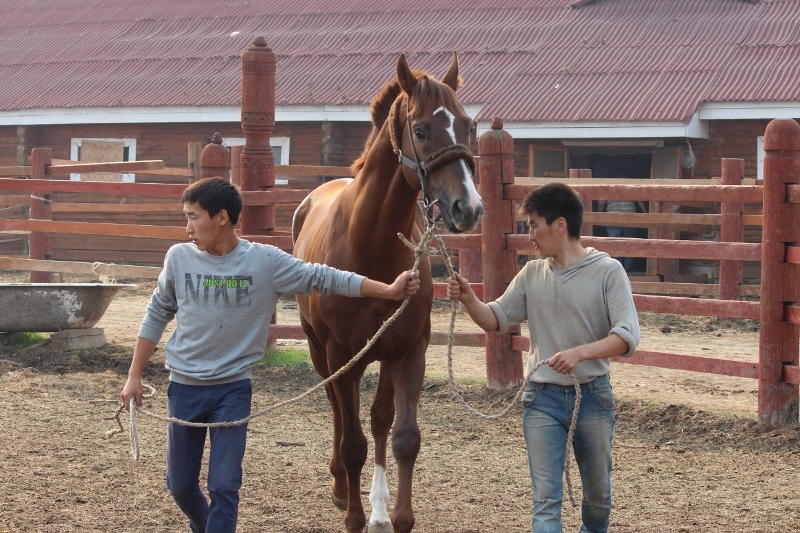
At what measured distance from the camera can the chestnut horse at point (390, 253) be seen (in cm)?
387

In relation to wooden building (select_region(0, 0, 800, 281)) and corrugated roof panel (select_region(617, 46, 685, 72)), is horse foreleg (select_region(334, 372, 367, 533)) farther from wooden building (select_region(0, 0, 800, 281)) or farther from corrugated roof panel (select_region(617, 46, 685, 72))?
corrugated roof panel (select_region(617, 46, 685, 72))

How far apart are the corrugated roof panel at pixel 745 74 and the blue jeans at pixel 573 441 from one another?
12.5 meters

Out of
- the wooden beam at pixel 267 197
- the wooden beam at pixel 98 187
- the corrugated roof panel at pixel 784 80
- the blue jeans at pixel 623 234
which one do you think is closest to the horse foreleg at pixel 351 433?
the wooden beam at pixel 267 197

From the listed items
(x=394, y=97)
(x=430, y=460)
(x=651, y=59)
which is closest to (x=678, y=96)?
(x=651, y=59)

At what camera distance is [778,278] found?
19.2 feet

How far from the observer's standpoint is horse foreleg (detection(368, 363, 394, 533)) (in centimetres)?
448

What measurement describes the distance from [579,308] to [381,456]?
160 centimetres

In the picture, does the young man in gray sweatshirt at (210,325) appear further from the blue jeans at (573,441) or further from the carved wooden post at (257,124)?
the carved wooden post at (257,124)

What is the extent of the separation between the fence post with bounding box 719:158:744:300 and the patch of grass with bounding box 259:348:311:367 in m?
4.58

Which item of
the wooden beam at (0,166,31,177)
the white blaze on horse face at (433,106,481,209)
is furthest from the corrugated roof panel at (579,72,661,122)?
the white blaze on horse face at (433,106,481,209)

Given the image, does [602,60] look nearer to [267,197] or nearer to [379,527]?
[267,197]

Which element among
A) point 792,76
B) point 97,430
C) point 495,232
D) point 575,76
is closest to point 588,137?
point 575,76

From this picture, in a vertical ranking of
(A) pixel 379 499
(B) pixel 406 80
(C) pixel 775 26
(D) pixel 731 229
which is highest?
(C) pixel 775 26

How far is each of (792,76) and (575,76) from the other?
3417 millimetres
